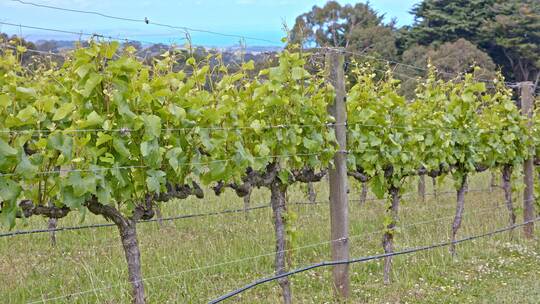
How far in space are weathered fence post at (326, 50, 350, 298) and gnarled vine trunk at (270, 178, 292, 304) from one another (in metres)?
0.44

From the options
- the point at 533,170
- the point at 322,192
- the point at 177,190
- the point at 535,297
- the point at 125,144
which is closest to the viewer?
the point at 125,144

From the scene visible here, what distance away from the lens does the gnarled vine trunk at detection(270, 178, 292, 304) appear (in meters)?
4.31

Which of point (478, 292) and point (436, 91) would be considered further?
point (436, 91)

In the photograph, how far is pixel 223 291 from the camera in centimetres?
503

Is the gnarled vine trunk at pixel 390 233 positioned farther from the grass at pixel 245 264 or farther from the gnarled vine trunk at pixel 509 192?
the gnarled vine trunk at pixel 509 192

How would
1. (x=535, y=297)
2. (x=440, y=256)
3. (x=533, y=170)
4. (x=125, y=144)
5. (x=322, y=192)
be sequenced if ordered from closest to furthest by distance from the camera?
(x=125, y=144)
(x=535, y=297)
(x=440, y=256)
(x=533, y=170)
(x=322, y=192)

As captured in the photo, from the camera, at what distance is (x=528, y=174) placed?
25.5 ft

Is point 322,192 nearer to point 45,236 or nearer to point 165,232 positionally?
point 165,232

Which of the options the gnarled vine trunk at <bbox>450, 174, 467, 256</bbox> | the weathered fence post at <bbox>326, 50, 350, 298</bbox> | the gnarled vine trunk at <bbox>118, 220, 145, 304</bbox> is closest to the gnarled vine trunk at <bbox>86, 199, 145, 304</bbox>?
the gnarled vine trunk at <bbox>118, 220, 145, 304</bbox>

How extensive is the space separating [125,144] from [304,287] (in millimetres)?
2491

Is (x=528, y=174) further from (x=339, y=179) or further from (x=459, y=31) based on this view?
(x=459, y=31)

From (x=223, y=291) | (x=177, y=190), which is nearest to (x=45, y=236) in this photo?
(x=223, y=291)

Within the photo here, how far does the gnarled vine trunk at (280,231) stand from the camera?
431 centimetres

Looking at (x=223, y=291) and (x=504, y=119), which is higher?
(x=504, y=119)
